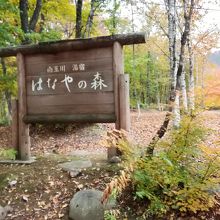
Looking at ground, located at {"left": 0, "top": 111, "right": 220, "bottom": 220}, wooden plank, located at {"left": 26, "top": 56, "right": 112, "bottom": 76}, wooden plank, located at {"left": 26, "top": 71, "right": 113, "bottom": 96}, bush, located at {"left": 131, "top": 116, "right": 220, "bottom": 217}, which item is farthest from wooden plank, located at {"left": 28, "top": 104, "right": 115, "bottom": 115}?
bush, located at {"left": 131, "top": 116, "right": 220, "bottom": 217}

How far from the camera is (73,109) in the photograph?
5.46 m

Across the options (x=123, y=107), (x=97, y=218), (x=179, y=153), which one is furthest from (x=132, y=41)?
(x=97, y=218)

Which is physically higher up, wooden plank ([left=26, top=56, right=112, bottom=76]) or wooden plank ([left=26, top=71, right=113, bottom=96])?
wooden plank ([left=26, top=56, right=112, bottom=76])

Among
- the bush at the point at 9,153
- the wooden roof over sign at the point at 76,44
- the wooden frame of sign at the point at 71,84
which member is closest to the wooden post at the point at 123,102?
the wooden frame of sign at the point at 71,84

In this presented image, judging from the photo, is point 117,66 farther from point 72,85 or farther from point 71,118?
point 71,118

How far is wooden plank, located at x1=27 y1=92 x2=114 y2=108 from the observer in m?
5.25

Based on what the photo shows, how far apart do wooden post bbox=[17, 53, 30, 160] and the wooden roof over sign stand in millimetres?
238

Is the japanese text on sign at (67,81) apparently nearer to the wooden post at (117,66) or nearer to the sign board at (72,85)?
the sign board at (72,85)

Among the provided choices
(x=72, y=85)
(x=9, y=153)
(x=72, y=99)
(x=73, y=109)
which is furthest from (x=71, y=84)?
(x=9, y=153)

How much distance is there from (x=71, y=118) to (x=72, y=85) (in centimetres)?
63

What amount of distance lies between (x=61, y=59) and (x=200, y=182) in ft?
11.2

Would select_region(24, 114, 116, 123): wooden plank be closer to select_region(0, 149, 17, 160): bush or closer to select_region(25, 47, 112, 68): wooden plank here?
select_region(0, 149, 17, 160): bush

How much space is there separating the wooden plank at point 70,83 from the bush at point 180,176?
1.70 meters

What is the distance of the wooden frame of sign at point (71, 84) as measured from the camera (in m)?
5.10
